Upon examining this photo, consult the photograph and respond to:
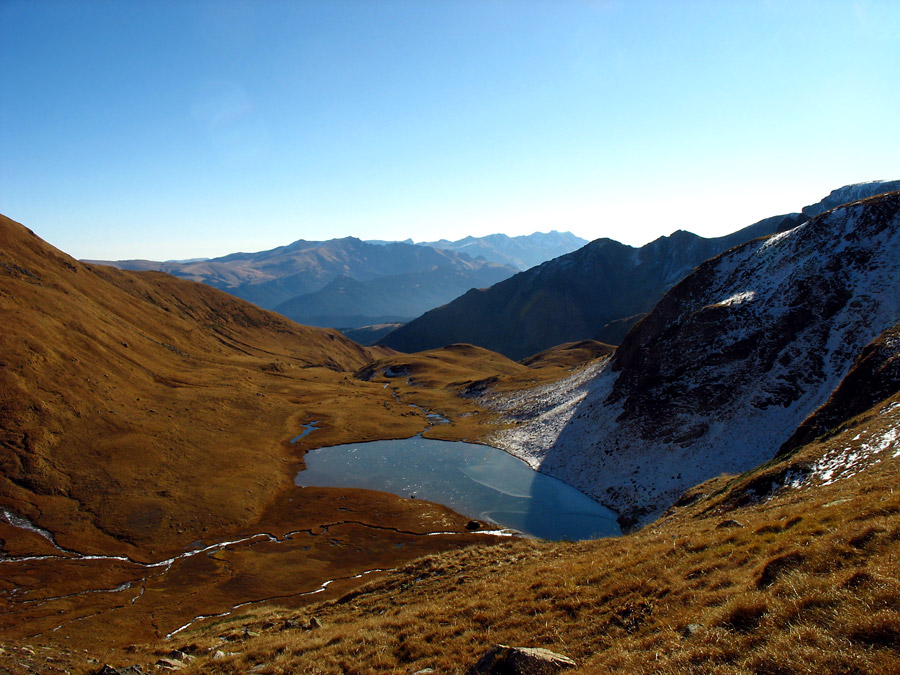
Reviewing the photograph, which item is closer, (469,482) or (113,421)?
(469,482)

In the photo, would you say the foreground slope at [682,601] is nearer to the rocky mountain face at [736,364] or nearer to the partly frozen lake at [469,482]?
the rocky mountain face at [736,364]

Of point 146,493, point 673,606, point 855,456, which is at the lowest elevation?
point 146,493

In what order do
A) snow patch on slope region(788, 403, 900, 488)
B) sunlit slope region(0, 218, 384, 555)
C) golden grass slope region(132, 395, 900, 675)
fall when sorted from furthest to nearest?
sunlit slope region(0, 218, 384, 555), snow patch on slope region(788, 403, 900, 488), golden grass slope region(132, 395, 900, 675)

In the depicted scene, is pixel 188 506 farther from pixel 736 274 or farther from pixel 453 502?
pixel 736 274

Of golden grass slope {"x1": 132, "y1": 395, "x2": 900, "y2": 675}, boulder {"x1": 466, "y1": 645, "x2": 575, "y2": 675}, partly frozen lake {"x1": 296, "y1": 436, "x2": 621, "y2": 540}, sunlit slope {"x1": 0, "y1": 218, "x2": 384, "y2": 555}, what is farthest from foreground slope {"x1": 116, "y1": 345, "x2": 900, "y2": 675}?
sunlit slope {"x1": 0, "y1": 218, "x2": 384, "y2": 555}

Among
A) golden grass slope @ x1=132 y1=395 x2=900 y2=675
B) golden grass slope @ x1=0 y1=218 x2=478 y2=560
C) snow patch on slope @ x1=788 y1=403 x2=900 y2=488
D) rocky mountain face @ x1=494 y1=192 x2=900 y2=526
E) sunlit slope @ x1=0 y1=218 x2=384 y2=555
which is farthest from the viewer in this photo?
sunlit slope @ x1=0 y1=218 x2=384 y2=555

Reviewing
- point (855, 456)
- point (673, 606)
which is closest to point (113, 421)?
point (673, 606)

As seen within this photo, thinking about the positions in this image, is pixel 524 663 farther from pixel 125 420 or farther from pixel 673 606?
pixel 125 420

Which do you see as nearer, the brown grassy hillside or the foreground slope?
the foreground slope

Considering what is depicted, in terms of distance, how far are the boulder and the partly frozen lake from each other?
38130mm

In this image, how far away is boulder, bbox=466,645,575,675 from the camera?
11609 mm

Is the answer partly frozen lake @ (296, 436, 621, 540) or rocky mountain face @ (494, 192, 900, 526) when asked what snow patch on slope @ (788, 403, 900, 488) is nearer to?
rocky mountain face @ (494, 192, 900, 526)

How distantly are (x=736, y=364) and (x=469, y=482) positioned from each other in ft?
132

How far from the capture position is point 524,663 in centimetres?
1177
